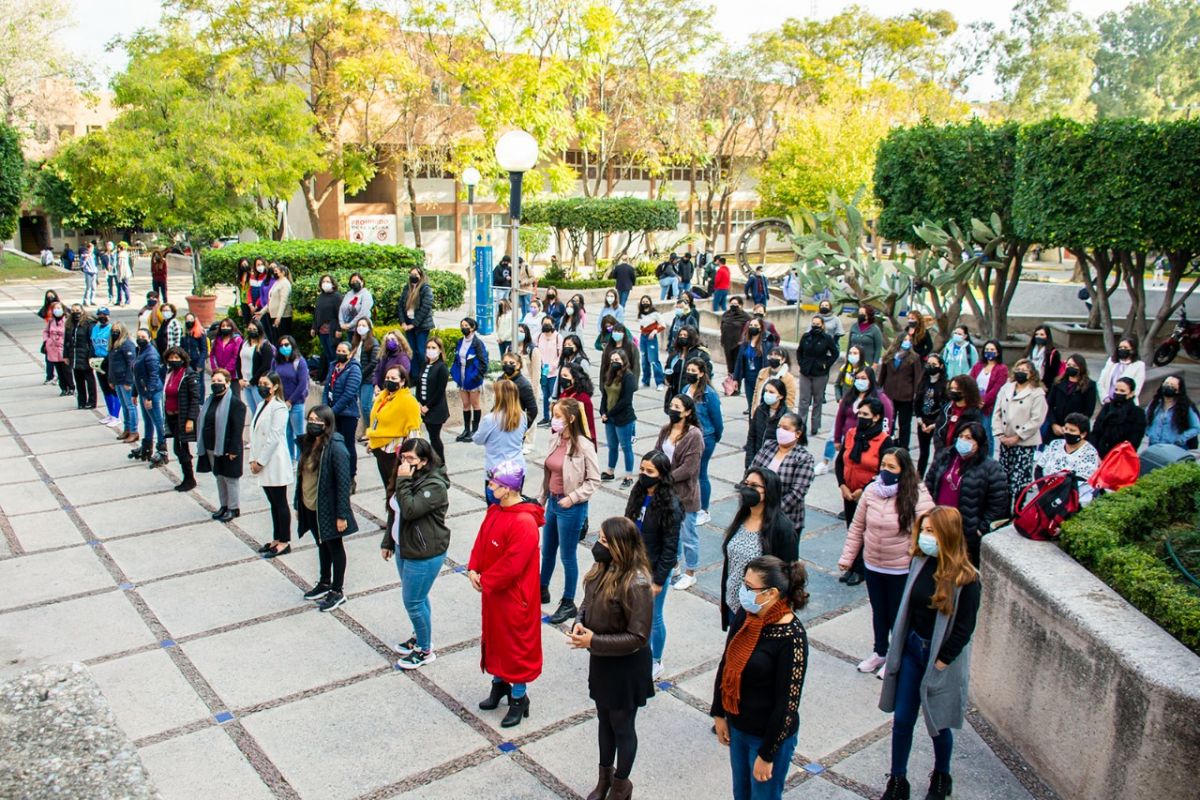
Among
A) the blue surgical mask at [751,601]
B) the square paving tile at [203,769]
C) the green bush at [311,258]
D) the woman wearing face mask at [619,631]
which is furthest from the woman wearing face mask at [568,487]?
the green bush at [311,258]

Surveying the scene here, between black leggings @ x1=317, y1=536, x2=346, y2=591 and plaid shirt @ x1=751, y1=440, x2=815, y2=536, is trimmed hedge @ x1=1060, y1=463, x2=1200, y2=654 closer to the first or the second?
plaid shirt @ x1=751, y1=440, x2=815, y2=536

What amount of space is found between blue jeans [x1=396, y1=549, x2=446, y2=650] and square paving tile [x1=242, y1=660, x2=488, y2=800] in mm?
343

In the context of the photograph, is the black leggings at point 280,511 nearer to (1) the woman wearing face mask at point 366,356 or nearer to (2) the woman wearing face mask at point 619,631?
(1) the woman wearing face mask at point 366,356

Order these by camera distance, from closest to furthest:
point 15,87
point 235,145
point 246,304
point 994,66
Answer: point 246,304
point 235,145
point 15,87
point 994,66

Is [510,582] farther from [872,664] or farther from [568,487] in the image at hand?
[872,664]

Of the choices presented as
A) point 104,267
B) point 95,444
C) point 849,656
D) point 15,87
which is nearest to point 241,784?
point 849,656

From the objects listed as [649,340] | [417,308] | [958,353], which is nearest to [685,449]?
[958,353]

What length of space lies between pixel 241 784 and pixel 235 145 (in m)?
17.6

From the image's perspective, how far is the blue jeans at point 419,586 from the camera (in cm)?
627

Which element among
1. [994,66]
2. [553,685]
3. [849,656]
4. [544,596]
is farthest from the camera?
[994,66]

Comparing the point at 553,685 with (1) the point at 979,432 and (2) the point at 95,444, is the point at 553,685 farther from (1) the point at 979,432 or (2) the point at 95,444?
(2) the point at 95,444

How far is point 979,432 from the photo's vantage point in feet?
22.9

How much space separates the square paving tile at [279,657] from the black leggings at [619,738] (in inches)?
85.6

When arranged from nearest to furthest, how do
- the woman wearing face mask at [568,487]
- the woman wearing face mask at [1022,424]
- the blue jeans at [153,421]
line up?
the woman wearing face mask at [568,487]
the woman wearing face mask at [1022,424]
the blue jeans at [153,421]
